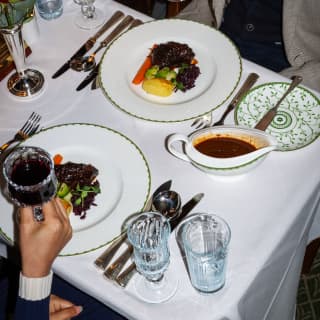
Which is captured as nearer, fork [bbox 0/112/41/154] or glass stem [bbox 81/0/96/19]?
fork [bbox 0/112/41/154]

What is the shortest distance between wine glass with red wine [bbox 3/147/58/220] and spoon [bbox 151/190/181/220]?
0.77 ft

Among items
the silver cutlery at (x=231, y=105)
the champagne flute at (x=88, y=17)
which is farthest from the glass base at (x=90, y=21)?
the silver cutlery at (x=231, y=105)

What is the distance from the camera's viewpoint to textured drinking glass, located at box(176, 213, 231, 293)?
1109 millimetres

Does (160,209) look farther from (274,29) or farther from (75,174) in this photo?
(274,29)

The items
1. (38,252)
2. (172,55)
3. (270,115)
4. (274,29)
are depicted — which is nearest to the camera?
(38,252)

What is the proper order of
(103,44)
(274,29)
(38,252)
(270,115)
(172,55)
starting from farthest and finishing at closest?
1. (274,29)
2. (103,44)
3. (172,55)
4. (270,115)
5. (38,252)

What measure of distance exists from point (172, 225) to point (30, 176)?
1.06 feet

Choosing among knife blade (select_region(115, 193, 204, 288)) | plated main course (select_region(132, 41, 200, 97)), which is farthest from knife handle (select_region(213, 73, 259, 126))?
knife blade (select_region(115, 193, 204, 288))

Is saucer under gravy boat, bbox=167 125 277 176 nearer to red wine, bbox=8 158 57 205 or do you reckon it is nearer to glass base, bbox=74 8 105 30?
red wine, bbox=8 158 57 205

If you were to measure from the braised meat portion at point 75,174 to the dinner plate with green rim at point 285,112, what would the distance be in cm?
38

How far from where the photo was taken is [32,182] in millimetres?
1146

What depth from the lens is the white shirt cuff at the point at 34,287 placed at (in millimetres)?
1136

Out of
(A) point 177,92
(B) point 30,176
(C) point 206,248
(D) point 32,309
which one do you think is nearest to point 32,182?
(B) point 30,176

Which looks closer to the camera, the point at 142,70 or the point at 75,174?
the point at 75,174
